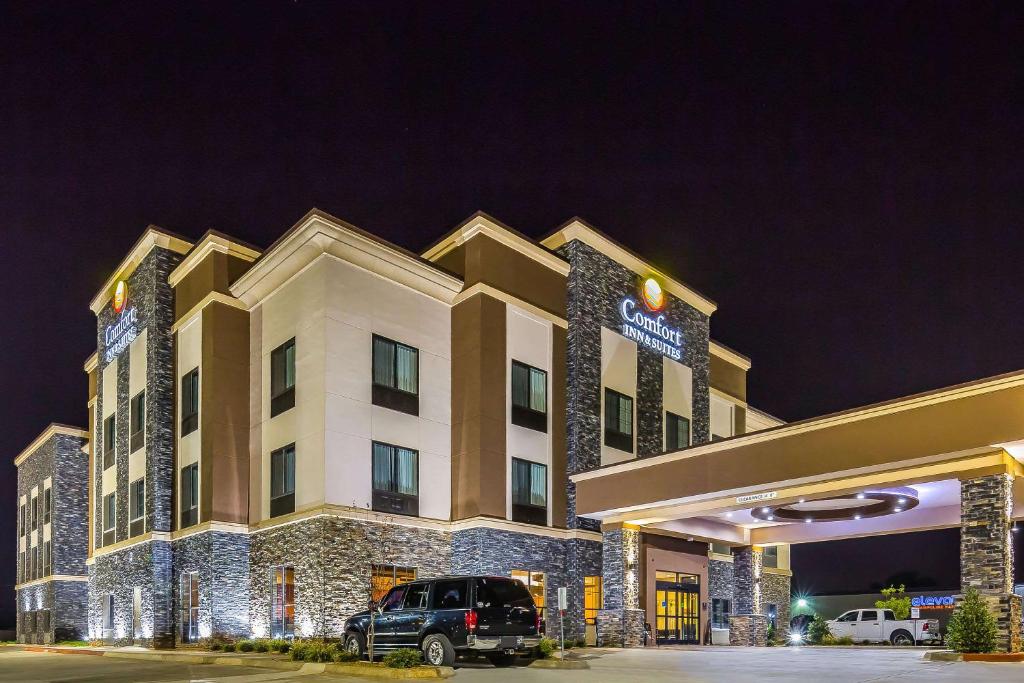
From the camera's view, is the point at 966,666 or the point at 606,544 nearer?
the point at 966,666

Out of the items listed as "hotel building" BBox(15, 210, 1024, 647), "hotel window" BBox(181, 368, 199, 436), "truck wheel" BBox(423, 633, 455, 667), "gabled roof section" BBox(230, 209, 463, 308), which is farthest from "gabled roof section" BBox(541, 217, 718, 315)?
"truck wheel" BBox(423, 633, 455, 667)

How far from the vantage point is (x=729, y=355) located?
4534 cm

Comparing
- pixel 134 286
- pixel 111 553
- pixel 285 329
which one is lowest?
pixel 111 553

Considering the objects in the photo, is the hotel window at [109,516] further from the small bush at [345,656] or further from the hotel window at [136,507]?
the small bush at [345,656]

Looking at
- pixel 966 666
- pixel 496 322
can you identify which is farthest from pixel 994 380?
pixel 496 322

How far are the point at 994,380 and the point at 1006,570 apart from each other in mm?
4309

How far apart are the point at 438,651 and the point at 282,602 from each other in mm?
11671

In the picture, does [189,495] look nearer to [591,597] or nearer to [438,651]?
[591,597]

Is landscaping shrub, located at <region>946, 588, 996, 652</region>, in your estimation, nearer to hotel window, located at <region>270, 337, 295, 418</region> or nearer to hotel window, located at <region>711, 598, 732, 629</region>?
hotel window, located at <region>711, 598, 732, 629</region>

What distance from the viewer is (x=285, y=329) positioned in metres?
30.4

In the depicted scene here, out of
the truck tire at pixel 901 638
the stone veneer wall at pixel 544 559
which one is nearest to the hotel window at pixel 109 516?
the stone veneer wall at pixel 544 559

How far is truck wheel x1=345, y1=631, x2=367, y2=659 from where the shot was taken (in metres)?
20.5

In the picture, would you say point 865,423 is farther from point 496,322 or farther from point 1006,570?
point 496,322

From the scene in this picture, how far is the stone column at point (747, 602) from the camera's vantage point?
1375 inches
